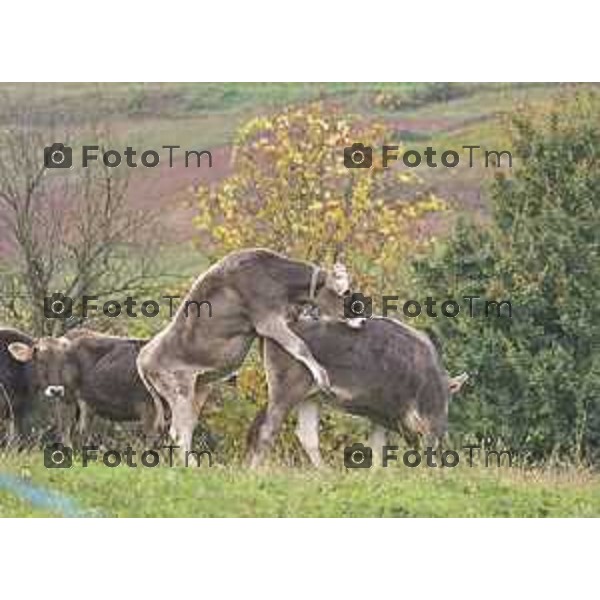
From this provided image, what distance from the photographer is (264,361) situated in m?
14.3

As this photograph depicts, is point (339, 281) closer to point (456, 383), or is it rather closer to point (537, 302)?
point (456, 383)

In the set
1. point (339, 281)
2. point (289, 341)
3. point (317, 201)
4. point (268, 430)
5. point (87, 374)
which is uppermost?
point (317, 201)

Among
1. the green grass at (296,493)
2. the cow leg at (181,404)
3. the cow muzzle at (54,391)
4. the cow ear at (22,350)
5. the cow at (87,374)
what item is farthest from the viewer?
the cow muzzle at (54,391)

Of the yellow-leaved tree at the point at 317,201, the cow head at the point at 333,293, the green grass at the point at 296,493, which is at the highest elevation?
the yellow-leaved tree at the point at 317,201

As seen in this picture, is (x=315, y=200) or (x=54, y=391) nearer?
(x=54, y=391)

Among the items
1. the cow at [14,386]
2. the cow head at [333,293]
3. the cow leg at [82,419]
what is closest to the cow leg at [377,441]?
the cow head at [333,293]

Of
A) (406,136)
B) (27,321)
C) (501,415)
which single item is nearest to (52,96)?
(27,321)

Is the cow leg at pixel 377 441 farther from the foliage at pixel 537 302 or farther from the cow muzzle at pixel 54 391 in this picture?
the cow muzzle at pixel 54 391

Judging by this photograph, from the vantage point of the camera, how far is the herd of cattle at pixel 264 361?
1416cm

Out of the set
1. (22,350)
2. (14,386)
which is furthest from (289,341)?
(14,386)

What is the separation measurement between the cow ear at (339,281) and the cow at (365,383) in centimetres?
23

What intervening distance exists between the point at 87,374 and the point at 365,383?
2125 millimetres

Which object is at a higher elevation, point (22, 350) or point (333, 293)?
point (333, 293)

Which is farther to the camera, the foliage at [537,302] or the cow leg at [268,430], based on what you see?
the foliage at [537,302]
